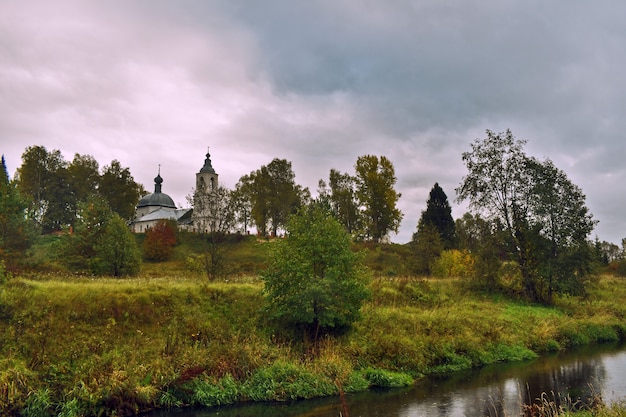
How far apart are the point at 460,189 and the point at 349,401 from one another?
26.6 m

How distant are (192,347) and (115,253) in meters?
14.2

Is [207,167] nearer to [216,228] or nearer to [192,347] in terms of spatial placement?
[216,228]

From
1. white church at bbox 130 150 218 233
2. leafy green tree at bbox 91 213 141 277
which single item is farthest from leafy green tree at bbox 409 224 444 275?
white church at bbox 130 150 218 233

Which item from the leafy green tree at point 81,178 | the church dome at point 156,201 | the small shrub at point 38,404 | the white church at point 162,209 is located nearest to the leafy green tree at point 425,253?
the small shrub at point 38,404

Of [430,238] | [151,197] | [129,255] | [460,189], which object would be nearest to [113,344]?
[129,255]

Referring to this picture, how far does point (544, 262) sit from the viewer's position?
1436 inches

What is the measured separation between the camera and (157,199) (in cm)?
9331

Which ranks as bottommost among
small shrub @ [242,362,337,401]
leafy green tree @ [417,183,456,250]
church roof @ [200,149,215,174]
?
small shrub @ [242,362,337,401]

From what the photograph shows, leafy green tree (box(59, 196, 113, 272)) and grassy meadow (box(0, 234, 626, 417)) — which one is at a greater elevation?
leafy green tree (box(59, 196, 113, 272))

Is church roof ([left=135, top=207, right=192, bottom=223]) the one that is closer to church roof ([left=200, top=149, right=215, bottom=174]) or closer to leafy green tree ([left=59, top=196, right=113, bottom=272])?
church roof ([left=200, top=149, right=215, bottom=174])

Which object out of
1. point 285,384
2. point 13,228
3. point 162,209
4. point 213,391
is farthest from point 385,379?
point 162,209

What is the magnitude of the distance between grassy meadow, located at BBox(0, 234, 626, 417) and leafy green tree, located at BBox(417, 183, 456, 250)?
3874 cm

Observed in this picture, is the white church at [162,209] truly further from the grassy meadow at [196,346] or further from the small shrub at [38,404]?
the small shrub at [38,404]

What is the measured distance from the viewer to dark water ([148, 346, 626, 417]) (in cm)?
1603
